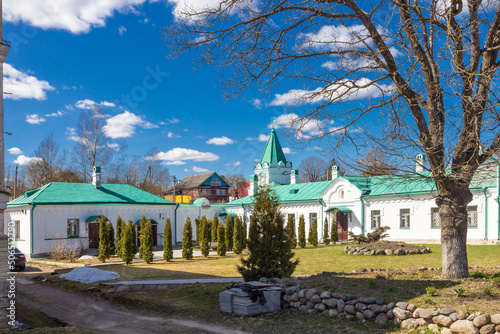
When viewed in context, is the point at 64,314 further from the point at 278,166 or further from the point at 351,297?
the point at 278,166

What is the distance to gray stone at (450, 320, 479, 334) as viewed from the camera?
5766 millimetres

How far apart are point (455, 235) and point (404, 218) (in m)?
17.4

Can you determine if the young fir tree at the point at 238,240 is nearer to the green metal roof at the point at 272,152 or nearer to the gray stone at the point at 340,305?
the gray stone at the point at 340,305

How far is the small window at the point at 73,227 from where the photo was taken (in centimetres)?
2283

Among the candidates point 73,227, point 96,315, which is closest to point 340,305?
point 96,315

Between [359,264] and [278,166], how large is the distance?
2416 centimetres

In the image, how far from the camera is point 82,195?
23828 mm

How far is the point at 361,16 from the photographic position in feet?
A: 27.5

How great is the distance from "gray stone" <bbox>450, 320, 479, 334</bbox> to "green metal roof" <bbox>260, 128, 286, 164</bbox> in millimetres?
33648

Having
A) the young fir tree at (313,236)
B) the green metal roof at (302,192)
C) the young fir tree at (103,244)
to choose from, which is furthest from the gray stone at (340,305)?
the green metal roof at (302,192)

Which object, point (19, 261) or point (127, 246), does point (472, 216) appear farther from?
point (19, 261)

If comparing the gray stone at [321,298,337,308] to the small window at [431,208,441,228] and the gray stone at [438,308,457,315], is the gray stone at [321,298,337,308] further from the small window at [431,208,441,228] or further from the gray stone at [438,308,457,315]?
the small window at [431,208,441,228]

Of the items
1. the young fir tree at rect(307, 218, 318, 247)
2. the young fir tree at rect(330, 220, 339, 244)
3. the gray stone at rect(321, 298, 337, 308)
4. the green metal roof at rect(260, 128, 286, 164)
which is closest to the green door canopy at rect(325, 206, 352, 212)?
the young fir tree at rect(330, 220, 339, 244)

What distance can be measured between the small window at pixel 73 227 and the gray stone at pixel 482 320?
21332 mm
